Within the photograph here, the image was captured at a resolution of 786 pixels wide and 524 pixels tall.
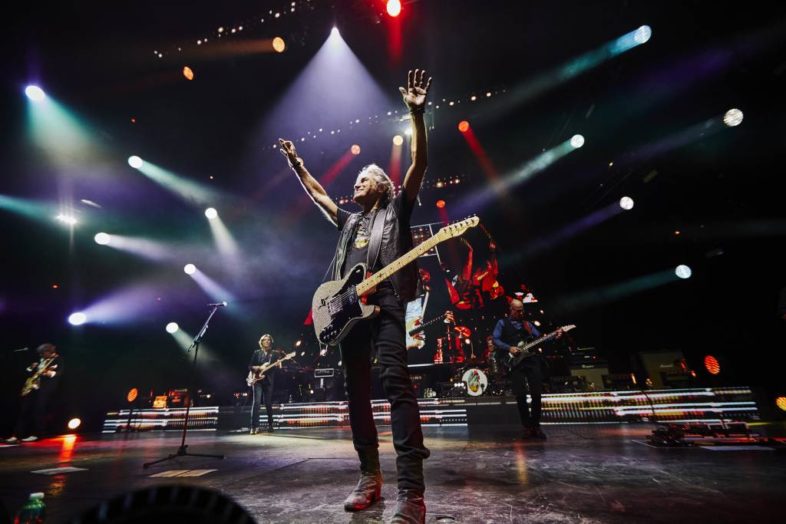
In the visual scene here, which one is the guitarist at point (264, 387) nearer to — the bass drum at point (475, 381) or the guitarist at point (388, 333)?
the bass drum at point (475, 381)

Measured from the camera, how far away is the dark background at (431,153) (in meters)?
6.39

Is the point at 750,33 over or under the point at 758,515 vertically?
over

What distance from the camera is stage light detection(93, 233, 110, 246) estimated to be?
33.1ft

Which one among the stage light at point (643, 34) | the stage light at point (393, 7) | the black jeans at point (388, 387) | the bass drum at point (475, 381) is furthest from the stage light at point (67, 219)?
the stage light at point (643, 34)

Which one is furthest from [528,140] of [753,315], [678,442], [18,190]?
[18,190]

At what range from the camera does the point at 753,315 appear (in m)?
8.15

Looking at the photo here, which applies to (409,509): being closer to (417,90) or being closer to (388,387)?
(388,387)

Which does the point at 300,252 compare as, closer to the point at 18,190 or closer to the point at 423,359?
the point at 423,359

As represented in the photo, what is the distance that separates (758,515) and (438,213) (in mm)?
13826

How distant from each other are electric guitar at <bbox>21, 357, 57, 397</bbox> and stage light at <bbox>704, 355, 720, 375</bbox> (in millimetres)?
17964

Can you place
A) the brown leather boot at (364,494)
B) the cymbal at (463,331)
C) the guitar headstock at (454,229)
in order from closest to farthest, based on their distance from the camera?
the brown leather boot at (364,494) → the guitar headstock at (454,229) → the cymbal at (463,331)

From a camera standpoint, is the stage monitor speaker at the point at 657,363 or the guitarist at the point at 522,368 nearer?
the guitarist at the point at 522,368

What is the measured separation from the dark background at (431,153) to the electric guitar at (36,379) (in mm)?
917

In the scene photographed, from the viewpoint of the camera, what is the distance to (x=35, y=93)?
21.3ft
